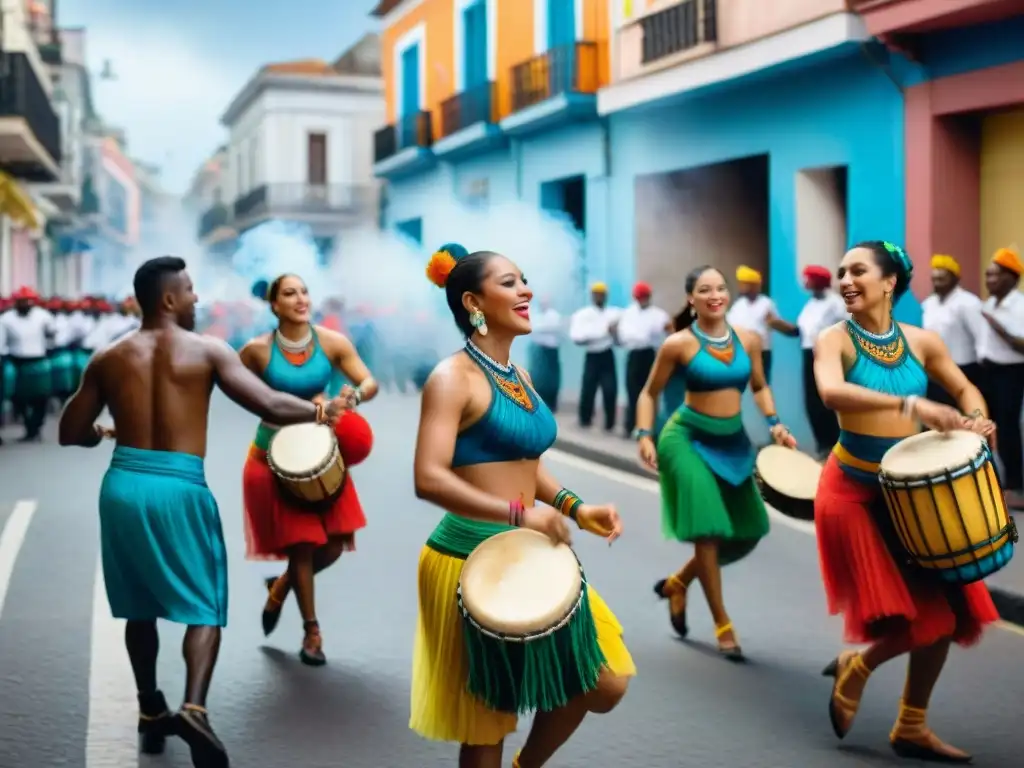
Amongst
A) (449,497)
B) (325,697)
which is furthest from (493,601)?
(325,697)

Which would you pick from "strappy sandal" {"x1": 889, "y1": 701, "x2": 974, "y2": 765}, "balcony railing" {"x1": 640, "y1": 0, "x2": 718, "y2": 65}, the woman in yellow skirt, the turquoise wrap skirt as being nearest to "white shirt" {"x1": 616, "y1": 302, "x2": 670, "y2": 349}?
"balcony railing" {"x1": 640, "y1": 0, "x2": 718, "y2": 65}

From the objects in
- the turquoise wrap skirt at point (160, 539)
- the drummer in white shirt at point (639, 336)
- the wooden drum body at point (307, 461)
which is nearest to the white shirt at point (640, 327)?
the drummer in white shirt at point (639, 336)

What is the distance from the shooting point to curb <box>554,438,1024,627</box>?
24.5 ft

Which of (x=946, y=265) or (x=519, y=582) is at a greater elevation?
(x=946, y=265)

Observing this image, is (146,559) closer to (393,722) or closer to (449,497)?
(393,722)

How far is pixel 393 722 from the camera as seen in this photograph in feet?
18.4

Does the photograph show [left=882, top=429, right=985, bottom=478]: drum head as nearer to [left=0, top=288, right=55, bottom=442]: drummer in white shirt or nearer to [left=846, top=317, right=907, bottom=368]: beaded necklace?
[left=846, top=317, right=907, bottom=368]: beaded necklace

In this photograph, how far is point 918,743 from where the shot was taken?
5.14 m

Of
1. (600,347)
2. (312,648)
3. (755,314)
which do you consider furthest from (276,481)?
(600,347)

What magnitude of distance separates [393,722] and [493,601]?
6.60ft

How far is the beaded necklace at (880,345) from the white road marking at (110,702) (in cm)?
280

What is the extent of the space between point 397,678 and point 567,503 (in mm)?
2265

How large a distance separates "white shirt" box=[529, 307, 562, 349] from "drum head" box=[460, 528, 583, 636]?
15393mm

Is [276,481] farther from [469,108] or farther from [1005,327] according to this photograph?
[469,108]
